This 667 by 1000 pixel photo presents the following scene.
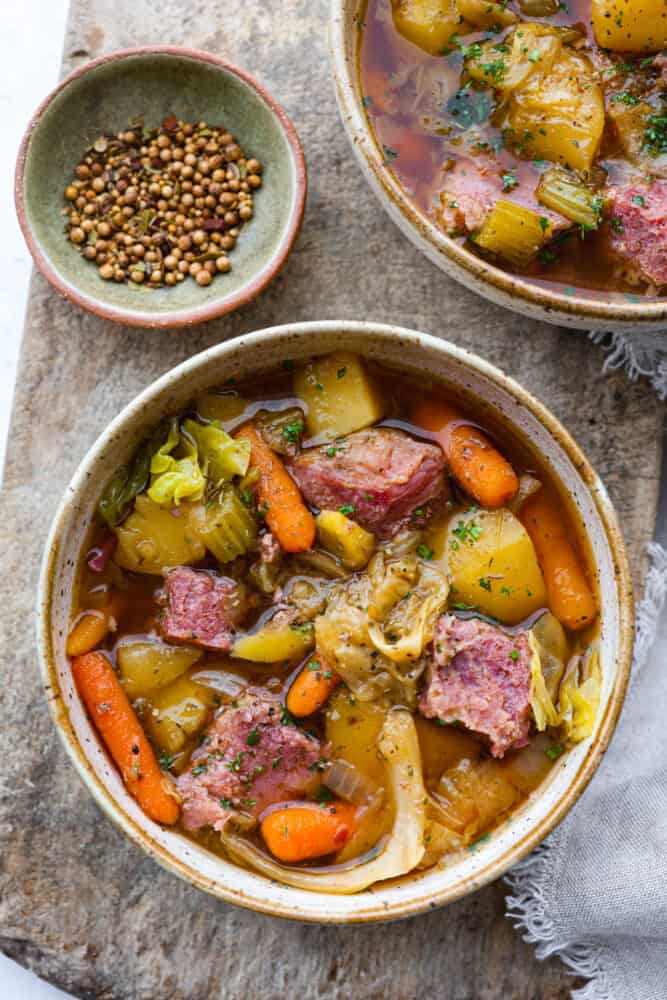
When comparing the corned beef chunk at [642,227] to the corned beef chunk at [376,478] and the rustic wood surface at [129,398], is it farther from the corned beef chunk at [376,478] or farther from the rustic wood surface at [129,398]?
the corned beef chunk at [376,478]

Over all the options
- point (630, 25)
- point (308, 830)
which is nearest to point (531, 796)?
point (308, 830)

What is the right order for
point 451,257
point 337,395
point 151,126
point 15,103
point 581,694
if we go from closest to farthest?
point 451,257 < point 581,694 < point 337,395 < point 151,126 < point 15,103

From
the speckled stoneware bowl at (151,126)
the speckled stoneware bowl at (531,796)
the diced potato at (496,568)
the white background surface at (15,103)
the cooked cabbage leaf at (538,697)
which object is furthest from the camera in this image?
the white background surface at (15,103)

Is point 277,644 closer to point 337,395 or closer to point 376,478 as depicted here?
point 376,478

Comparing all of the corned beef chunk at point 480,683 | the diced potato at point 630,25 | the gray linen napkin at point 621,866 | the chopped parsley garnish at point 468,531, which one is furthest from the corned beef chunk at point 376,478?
the diced potato at point 630,25

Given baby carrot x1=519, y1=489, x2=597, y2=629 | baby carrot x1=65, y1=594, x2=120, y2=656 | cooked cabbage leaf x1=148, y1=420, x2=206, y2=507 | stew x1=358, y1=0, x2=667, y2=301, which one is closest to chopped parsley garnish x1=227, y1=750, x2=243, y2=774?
baby carrot x1=65, y1=594, x2=120, y2=656

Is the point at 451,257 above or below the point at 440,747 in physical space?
above

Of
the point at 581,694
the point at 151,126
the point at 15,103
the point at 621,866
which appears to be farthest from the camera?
the point at 15,103

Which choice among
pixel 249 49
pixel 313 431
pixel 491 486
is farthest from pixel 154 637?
pixel 249 49
